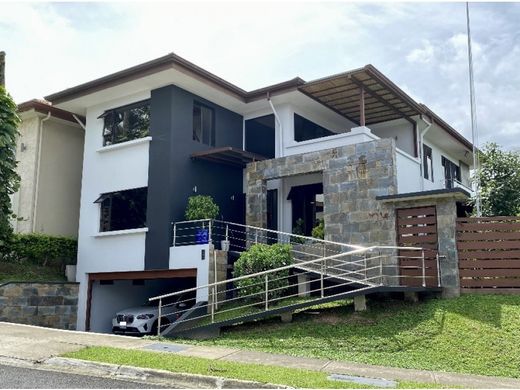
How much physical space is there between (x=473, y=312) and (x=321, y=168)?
6.14 m

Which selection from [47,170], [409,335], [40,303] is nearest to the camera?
[409,335]

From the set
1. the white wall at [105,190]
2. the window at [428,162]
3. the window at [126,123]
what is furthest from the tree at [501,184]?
the window at [126,123]

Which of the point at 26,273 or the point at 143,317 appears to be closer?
the point at 143,317

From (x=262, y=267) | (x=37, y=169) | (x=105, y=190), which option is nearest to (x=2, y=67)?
(x=37, y=169)

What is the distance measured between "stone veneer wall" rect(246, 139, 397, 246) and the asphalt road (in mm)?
8181

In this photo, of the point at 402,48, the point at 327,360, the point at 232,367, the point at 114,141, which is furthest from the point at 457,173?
the point at 232,367

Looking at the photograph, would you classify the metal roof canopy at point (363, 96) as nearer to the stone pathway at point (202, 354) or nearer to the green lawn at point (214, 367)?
the stone pathway at point (202, 354)

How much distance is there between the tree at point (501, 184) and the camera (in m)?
15.5

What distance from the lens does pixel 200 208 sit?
15281 mm

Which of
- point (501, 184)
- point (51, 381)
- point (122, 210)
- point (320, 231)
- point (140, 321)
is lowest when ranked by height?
point (51, 381)

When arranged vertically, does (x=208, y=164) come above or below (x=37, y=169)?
below

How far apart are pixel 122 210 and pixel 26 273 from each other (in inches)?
146

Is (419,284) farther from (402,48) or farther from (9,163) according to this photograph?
(9,163)

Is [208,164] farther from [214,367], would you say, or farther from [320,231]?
[214,367]
